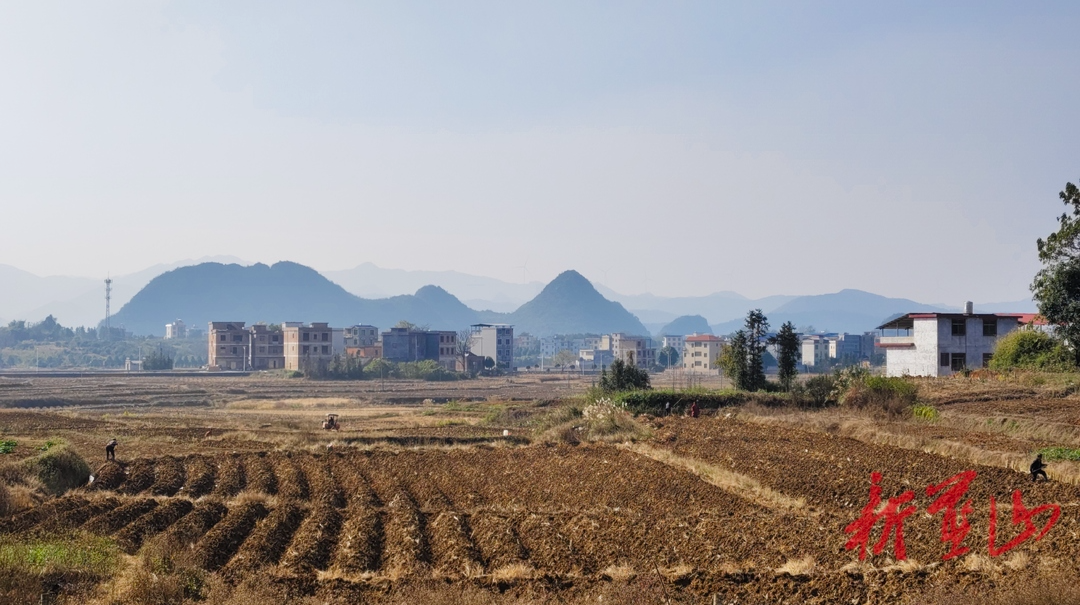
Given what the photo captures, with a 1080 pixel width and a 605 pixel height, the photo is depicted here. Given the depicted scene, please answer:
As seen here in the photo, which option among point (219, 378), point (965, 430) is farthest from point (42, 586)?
point (219, 378)

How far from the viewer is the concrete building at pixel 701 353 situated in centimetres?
16262

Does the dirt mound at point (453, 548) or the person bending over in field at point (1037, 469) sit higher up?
the person bending over in field at point (1037, 469)

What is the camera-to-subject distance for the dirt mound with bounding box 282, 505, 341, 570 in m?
15.5

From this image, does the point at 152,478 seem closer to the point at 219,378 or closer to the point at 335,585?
the point at 335,585

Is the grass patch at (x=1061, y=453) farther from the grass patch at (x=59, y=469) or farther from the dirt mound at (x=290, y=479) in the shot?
the grass patch at (x=59, y=469)

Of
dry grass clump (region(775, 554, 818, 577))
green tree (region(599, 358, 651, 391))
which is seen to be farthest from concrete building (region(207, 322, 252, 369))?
dry grass clump (region(775, 554, 818, 577))

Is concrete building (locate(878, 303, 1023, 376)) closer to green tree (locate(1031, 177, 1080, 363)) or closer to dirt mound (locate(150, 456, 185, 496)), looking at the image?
green tree (locate(1031, 177, 1080, 363))

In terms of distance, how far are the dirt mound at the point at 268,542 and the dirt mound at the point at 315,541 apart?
0.21 meters

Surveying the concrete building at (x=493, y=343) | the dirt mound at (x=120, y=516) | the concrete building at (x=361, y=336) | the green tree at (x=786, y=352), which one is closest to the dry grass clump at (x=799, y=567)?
the dirt mound at (x=120, y=516)

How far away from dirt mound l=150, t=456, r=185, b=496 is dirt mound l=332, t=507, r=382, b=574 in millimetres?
7428

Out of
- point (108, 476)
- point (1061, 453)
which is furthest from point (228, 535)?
point (1061, 453)

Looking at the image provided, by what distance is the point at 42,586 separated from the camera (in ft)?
44.9

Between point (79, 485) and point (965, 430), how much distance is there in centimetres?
2536

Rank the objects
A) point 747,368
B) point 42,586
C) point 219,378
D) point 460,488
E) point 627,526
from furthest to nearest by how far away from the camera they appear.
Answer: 1. point 219,378
2. point 747,368
3. point 460,488
4. point 627,526
5. point 42,586
